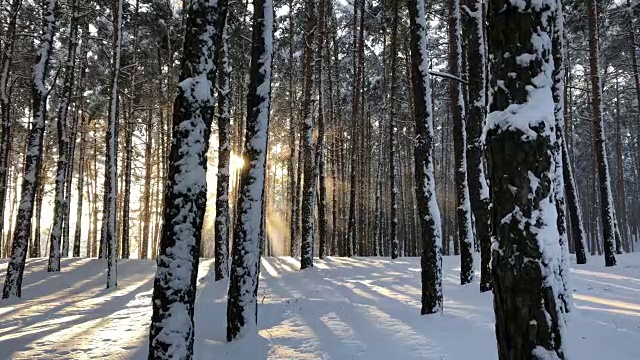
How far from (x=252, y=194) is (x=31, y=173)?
8387mm

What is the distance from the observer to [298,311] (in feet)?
29.2

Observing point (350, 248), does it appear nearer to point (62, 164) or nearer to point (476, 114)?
point (476, 114)

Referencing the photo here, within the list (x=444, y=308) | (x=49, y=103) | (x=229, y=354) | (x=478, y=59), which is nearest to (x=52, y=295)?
(x=229, y=354)

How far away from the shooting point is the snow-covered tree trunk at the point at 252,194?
7234 millimetres

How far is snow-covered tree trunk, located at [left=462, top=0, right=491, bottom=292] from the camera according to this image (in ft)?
29.9

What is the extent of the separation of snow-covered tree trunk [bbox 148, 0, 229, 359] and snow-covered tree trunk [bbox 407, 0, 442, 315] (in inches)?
151

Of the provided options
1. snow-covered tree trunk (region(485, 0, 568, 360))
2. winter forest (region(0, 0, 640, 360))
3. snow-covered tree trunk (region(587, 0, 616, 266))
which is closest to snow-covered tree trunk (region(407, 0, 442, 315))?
winter forest (region(0, 0, 640, 360))

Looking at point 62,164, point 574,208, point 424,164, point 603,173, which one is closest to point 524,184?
point 424,164

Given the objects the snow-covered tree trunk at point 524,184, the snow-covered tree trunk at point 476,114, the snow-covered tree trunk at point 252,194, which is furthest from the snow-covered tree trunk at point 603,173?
the snow-covered tree trunk at point 524,184

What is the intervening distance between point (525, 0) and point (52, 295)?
14.5m

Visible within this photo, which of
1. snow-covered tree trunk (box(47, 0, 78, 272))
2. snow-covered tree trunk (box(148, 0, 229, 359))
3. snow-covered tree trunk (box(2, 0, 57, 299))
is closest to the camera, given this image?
snow-covered tree trunk (box(148, 0, 229, 359))

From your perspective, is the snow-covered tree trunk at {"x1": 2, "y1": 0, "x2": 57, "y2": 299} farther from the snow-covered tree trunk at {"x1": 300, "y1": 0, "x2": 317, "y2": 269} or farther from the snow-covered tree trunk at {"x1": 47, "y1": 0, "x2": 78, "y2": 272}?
the snow-covered tree trunk at {"x1": 300, "y1": 0, "x2": 317, "y2": 269}

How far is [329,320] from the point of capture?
310 inches

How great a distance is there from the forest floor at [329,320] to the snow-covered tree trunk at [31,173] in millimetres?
738
